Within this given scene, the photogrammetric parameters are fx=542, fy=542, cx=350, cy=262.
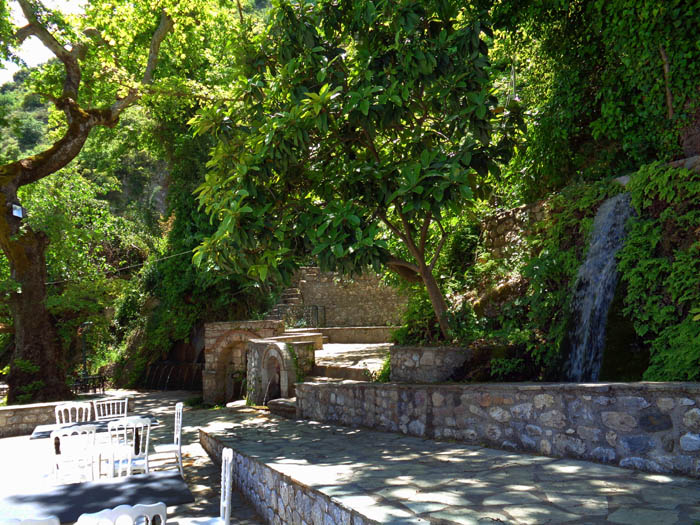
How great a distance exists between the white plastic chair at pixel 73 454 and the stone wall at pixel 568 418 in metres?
3.14

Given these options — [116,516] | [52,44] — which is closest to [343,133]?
[116,516]

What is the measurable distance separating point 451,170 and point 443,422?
2498mm

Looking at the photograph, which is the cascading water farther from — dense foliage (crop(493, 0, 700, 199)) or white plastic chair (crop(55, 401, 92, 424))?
white plastic chair (crop(55, 401, 92, 424))

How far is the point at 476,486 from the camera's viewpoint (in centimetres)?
353

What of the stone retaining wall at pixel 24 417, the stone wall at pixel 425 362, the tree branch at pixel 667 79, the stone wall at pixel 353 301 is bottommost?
the stone retaining wall at pixel 24 417

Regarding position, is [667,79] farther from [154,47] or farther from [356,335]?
[356,335]

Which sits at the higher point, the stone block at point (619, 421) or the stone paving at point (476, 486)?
the stone block at point (619, 421)

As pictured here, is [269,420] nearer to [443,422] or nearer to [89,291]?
[443,422]

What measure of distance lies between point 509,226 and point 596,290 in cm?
259

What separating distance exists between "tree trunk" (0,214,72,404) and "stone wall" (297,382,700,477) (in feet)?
24.5

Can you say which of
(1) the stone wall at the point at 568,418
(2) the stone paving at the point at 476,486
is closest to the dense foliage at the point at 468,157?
(1) the stone wall at the point at 568,418

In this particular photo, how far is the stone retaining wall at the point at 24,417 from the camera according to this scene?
30.2ft

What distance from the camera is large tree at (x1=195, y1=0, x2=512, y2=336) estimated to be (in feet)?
17.7

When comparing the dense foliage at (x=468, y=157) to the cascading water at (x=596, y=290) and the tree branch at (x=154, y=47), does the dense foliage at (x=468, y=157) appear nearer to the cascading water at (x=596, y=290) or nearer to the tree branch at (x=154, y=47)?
the cascading water at (x=596, y=290)
